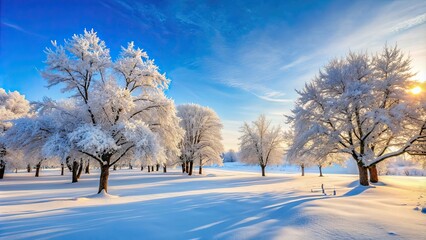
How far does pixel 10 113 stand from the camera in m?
28.9

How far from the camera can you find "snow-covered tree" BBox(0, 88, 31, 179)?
1038 inches

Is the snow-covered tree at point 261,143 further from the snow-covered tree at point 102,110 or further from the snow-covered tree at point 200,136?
the snow-covered tree at point 102,110

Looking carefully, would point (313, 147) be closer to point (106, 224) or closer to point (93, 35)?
point (106, 224)

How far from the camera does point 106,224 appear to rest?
7.44m

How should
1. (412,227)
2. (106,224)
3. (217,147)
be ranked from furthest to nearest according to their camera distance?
(217,147), (106,224), (412,227)

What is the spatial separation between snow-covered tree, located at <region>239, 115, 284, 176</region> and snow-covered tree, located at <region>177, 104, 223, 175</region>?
5448 mm

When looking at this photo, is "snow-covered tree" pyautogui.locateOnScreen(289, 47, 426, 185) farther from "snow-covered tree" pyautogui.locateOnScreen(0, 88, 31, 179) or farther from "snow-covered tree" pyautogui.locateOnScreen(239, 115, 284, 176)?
"snow-covered tree" pyautogui.locateOnScreen(0, 88, 31, 179)

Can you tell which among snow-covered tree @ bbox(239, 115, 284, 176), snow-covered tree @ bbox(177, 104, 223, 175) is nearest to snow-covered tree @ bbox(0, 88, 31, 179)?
snow-covered tree @ bbox(177, 104, 223, 175)

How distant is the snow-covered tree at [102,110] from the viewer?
12508 millimetres

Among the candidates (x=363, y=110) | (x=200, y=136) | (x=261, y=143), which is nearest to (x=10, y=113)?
(x=200, y=136)

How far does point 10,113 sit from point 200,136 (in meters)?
27.3

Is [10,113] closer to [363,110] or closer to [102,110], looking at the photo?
[102,110]

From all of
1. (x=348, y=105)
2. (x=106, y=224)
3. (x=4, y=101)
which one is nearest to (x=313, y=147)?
(x=348, y=105)

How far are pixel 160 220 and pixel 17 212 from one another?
21.4 ft
